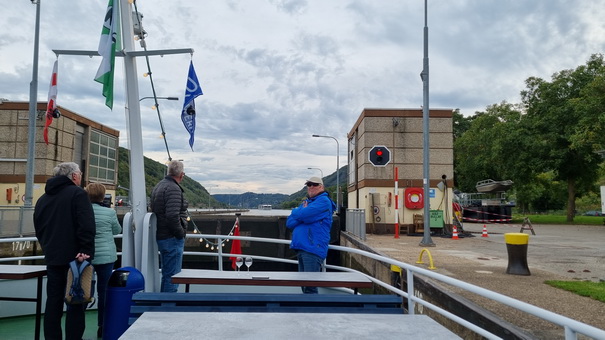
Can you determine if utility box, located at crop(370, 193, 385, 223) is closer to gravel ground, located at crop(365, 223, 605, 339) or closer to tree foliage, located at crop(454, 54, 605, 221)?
gravel ground, located at crop(365, 223, 605, 339)

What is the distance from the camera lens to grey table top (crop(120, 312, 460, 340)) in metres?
2.22

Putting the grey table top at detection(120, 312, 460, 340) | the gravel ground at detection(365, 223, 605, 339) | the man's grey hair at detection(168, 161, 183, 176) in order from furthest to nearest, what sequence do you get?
1. the gravel ground at detection(365, 223, 605, 339)
2. the man's grey hair at detection(168, 161, 183, 176)
3. the grey table top at detection(120, 312, 460, 340)

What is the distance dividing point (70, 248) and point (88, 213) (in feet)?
1.03

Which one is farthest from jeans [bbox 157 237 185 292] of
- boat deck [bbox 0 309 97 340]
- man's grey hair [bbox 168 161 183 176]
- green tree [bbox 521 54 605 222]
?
green tree [bbox 521 54 605 222]

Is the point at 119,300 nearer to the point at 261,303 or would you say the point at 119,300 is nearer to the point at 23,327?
the point at 261,303

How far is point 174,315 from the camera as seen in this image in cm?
260

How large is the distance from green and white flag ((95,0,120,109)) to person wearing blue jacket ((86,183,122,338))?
1.00 meters

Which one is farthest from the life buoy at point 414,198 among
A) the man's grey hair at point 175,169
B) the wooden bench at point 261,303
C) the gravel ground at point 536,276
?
the wooden bench at point 261,303

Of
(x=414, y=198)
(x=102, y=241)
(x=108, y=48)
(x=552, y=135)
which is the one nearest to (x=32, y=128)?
(x=108, y=48)

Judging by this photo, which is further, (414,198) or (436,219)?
(414,198)

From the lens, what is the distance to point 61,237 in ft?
12.1

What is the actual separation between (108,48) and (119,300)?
2.40 meters

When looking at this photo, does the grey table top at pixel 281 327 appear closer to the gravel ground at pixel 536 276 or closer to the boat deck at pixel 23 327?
the gravel ground at pixel 536 276

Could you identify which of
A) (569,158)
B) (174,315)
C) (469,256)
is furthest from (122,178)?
(174,315)
